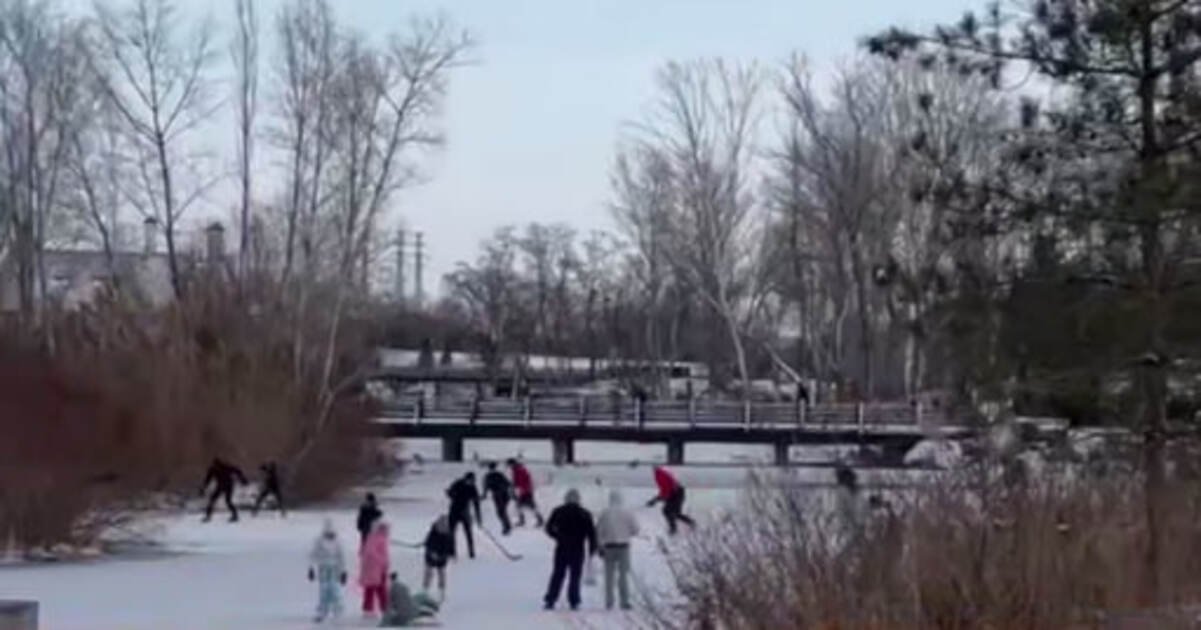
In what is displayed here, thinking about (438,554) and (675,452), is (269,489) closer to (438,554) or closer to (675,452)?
(438,554)

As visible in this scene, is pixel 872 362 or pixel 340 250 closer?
pixel 340 250

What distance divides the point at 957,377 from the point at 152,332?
34.2m

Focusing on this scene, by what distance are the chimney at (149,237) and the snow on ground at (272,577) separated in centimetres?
1501

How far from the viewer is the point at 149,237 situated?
72562mm

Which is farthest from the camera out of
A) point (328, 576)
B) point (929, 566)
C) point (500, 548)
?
point (500, 548)

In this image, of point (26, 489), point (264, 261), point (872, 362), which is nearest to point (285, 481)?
point (264, 261)

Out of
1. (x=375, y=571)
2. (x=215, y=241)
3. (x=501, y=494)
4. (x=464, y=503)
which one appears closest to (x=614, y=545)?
(x=375, y=571)

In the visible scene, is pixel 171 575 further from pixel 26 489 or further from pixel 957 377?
pixel 957 377

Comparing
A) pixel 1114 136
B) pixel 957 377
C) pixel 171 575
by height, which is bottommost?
pixel 171 575

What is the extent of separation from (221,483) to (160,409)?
199 cm

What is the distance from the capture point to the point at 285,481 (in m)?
54.8

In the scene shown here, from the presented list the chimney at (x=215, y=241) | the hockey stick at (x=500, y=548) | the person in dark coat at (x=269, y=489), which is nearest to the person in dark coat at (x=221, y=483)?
the person in dark coat at (x=269, y=489)

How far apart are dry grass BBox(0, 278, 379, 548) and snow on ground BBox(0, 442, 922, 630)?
4.31ft

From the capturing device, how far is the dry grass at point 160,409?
38969 mm
